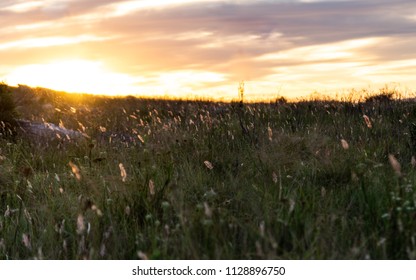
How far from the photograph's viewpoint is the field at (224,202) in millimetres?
3016

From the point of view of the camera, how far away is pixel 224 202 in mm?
3754

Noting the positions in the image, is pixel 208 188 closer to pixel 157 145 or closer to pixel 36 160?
pixel 157 145

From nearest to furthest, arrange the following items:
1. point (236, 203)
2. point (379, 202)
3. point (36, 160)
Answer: point (379, 202) → point (236, 203) → point (36, 160)

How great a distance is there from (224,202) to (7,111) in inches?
248

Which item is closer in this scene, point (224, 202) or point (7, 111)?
point (224, 202)

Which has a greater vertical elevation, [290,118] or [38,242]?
[290,118]

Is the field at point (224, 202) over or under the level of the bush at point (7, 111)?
under

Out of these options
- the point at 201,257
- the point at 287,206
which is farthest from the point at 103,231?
the point at 287,206

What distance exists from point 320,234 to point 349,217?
2.25ft

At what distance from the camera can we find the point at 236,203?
387cm

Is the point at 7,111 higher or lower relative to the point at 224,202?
higher

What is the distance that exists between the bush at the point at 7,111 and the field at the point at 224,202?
5.41 ft

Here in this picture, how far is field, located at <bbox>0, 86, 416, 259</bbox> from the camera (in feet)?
9.89

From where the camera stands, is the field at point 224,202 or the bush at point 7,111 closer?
the field at point 224,202
